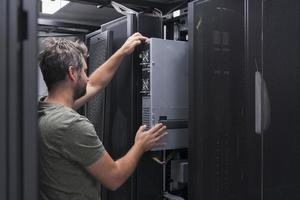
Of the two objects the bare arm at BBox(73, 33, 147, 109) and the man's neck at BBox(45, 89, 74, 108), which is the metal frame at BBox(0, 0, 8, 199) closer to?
the man's neck at BBox(45, 89, 74, 108)

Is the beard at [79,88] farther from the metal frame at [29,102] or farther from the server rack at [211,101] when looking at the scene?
the metal frame at [29,102]

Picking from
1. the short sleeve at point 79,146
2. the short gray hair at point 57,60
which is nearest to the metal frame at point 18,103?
the short sleeve at point 79,146

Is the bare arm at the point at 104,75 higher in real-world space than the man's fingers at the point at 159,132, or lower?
higher

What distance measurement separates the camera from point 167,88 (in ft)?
5.22

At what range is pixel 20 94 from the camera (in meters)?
0.58

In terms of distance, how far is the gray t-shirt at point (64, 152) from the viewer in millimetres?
1134

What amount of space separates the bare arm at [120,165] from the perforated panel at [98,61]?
568 mm

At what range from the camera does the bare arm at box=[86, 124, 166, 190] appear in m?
1.16

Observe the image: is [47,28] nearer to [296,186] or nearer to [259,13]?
[259,13]

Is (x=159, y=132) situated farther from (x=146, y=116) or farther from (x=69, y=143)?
(x=69, y=143)

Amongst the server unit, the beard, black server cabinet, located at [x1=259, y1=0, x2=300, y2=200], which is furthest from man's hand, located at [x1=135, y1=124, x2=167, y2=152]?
black server cabinet, located at [x1=259, y1=0, x2=300, y2=200]

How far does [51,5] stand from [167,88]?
1006 mm

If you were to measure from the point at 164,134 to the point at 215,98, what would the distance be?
0.84 feet

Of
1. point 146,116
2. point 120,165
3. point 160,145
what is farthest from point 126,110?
point 120,165
